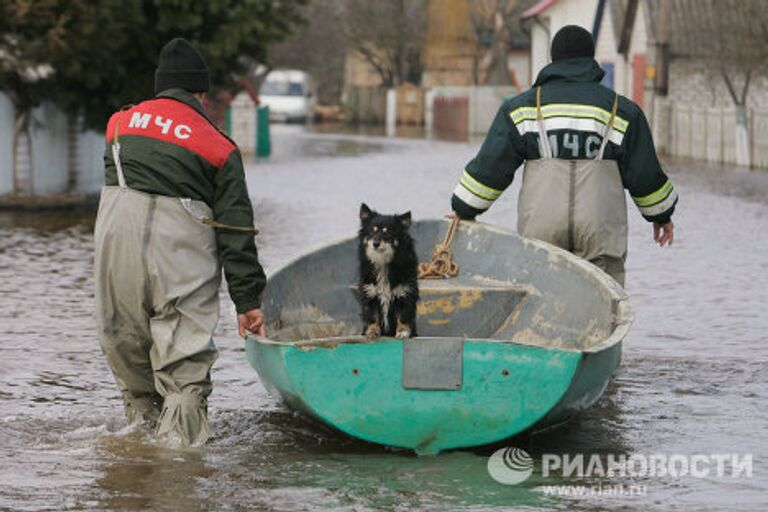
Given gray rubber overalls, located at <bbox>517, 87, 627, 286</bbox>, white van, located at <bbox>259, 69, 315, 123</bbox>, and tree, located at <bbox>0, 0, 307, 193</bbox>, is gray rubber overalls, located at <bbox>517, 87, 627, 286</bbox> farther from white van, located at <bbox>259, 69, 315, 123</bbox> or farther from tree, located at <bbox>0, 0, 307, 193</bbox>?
white van, located at <bbox>259, 69, 315, 123</bbox>

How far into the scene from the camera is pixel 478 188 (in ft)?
32.3

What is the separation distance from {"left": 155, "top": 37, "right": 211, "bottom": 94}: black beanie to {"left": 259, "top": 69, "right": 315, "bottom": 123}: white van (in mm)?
65090

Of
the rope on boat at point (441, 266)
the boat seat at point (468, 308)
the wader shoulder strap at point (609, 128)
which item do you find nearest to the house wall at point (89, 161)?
the rope on boat at point (441, 266)

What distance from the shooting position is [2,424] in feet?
29.7

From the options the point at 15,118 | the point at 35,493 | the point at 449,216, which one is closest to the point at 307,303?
the point at 449,216

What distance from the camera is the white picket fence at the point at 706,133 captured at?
115 ft

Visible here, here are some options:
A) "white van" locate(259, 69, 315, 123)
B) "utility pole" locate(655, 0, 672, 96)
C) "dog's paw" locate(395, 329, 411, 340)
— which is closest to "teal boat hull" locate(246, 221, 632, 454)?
"dog's paw" locate(395, 329, 411, 340)

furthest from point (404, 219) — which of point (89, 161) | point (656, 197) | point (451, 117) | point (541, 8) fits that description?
point (451, 117)

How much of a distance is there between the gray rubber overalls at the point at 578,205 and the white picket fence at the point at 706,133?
82.2ft

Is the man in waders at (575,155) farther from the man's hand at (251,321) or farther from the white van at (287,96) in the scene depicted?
the white van at (287,96)

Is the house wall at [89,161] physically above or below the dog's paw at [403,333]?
below

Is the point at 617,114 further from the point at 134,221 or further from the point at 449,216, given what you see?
the point at 134,221

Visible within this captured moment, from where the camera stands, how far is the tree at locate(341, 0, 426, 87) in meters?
78.1

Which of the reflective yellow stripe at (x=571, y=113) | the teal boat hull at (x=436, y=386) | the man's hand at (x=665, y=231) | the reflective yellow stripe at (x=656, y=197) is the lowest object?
the teal boat hull at (x=436, y=386)
